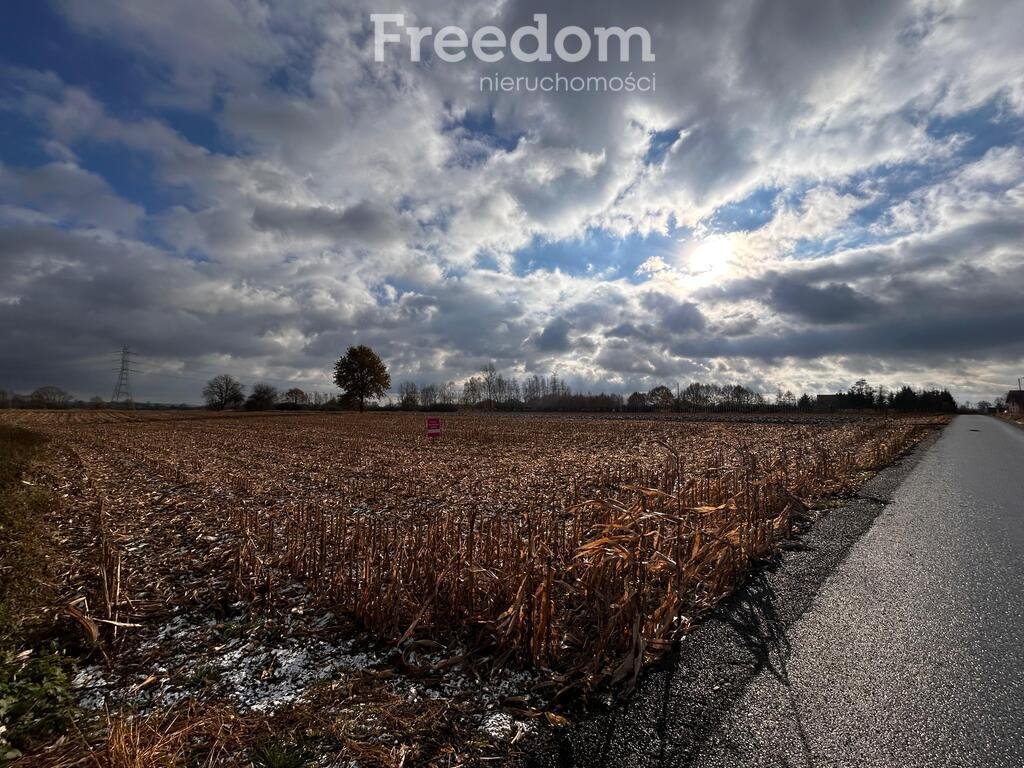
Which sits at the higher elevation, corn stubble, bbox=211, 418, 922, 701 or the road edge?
corn stubble, bbox=211, 418, 922, 701

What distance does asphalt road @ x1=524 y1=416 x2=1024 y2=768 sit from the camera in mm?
2922

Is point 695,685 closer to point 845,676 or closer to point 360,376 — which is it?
point 845,676

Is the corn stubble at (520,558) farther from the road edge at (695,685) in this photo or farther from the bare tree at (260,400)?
the bare tree at (260,400)

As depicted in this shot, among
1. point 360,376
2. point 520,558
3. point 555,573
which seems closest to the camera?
point 520,558

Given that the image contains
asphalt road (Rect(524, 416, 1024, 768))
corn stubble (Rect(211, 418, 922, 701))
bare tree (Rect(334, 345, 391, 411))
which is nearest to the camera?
asphalt road (Rect(524, 416, 1024, 768))

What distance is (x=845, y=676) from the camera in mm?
3635

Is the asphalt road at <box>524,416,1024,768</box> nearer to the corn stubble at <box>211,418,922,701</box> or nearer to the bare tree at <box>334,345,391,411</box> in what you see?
the corn stubble at <box>211,418,922,701</box>

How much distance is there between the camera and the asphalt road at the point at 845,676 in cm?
292

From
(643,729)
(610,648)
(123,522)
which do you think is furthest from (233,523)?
(643,729)

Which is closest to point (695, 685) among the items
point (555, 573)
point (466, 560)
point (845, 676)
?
point (845, 676)

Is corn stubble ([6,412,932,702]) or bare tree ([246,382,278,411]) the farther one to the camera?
bare tree ([246,382,278,411])

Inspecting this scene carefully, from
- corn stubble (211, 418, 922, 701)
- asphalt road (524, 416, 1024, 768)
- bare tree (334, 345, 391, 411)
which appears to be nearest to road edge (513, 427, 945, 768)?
asphalt road (524, 416, 1024, 768)

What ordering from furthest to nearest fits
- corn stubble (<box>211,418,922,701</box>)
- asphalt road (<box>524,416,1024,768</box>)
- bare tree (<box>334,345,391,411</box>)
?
1. bare tree (<box>334,345,391,411</box>)
2. corn stubble (<box>211,418,922,701</box>)
3. asphalt road (<box>524,416,1024,768</box>)

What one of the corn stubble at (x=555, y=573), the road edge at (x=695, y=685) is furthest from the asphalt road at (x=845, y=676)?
the corn stubble at (x=555, y=573)
